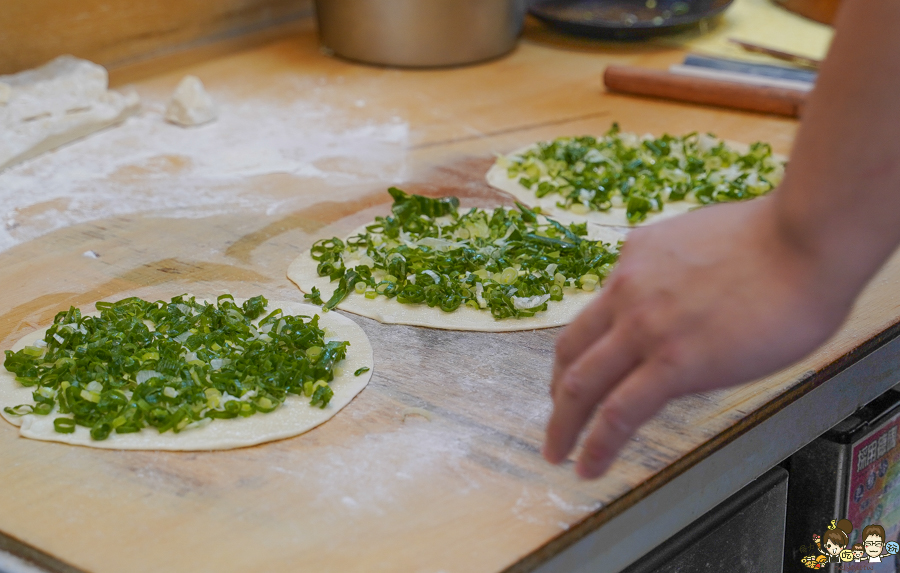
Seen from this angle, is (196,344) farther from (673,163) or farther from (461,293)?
(673,163)

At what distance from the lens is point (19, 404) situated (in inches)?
52.4

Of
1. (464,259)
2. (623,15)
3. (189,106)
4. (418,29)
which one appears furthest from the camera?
(623,15)

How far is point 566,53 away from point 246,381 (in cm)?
212

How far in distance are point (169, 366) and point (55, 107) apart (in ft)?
4.27

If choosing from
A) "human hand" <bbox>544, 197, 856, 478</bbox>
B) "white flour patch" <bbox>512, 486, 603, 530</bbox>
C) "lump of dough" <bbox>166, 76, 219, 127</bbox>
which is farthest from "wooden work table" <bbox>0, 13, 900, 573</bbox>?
"human hand" <bbox>544, 197, 856, 478</bbox>

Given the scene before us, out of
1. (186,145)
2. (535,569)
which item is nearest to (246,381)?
(535,569)

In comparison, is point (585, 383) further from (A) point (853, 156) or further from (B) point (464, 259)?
(B) point (464, 259)

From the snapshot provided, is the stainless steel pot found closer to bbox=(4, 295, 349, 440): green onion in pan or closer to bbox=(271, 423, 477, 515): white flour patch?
bbox=(4, 295, 349, 440): green onion in pan

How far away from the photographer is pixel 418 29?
2828 millimetres

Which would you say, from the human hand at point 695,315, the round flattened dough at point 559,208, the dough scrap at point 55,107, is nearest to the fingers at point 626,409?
the human hand at point 695,315

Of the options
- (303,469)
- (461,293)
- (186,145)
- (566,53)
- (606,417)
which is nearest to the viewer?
(606,417)

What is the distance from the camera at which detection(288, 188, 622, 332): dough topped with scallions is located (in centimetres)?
157

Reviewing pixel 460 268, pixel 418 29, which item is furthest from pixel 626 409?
pixel 418 29

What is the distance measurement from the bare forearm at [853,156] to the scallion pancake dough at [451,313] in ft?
2.98
